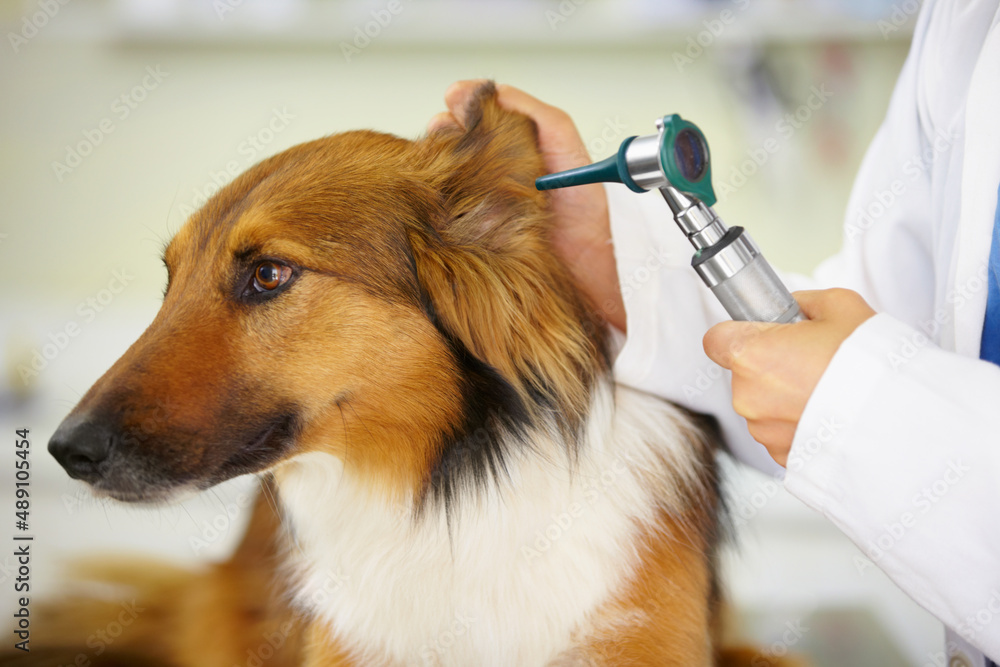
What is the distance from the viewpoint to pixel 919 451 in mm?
655

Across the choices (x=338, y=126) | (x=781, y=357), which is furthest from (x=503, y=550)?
(x=338, y=126)

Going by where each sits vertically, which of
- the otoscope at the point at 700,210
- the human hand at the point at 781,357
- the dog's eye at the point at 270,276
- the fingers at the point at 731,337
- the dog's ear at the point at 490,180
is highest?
the dog's eye at the point at 270,276

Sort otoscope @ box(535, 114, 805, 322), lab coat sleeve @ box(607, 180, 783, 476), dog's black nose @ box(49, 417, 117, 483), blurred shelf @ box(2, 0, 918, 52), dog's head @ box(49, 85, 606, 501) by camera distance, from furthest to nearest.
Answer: blurred shelf @ box(2, 0, 918, 52) → lab coat sleeve @ box(607, 180, 783, 476) → dog's head @ box(49, 85, 606, 501) → dog's black nose @ box(49, 417, 117, 483) → otoscope @ box(535, 114, 805, 322)

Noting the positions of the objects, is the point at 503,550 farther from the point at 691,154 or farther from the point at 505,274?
the point at 691,154

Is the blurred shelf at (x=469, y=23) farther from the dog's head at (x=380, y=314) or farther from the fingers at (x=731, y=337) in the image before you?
the fingers at (x=731, y=337)

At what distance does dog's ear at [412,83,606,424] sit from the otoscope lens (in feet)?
1.07

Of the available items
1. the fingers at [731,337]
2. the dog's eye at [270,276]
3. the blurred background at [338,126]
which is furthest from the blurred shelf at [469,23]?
the fingers at [731,337]

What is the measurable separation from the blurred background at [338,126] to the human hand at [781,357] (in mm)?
511

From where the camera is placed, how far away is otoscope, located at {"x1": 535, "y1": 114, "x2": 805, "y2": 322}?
24.8 inches

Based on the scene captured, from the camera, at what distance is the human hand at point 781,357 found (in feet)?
2.22

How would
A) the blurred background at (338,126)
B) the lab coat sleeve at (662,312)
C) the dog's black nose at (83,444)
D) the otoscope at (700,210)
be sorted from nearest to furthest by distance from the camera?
the otoscope at (700,210), the dog's black nose at (83,444), the lab coat sleeve at (662,312), the blurred background at (338,126)

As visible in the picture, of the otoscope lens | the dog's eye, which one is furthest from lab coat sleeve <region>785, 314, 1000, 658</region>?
the dog's eye

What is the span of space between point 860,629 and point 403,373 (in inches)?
41.0

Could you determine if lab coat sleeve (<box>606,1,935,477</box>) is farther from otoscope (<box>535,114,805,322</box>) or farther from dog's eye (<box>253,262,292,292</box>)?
dog's eye (<box>253,262,292,292</box>)
